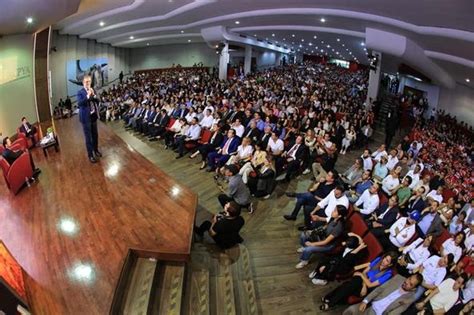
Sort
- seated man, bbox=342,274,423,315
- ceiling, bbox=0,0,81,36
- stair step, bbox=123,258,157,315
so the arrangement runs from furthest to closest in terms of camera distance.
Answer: ceiling, bbox=0,0,81,36
seated man, bbox=342,274,423,315
stair step, bbox=123,258,157,315

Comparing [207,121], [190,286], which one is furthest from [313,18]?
[190,286]

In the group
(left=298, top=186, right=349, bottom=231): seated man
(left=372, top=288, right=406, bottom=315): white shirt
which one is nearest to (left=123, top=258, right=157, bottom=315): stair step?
(left=372, top=288, right=406, bottom=315): white shirt

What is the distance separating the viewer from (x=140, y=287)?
11.3 feet

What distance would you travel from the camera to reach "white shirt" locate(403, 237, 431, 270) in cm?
440

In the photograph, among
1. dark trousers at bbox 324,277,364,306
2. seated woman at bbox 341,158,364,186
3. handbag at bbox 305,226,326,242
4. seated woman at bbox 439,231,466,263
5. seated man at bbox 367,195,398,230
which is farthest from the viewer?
seated woman at bbox 341,158,364,186

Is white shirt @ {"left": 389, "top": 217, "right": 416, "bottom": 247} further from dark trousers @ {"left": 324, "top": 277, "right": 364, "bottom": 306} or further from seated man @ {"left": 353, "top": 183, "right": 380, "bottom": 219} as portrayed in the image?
dark trousers @ {"left": 324, "top": 277, "right": 364, "bottom": 306}

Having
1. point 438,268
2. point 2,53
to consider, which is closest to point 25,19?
point 2,53

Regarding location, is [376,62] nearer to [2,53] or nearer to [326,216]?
[326,216]

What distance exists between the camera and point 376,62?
13.6m

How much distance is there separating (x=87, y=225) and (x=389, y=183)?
17.1 feet

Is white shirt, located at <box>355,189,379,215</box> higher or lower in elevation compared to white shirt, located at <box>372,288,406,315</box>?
higher

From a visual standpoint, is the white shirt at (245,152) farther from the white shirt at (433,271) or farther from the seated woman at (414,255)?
the white shirt at (433,271)

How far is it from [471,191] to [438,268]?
11.4ft

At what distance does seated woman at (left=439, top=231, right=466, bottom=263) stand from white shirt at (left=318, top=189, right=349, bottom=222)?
136 cm
